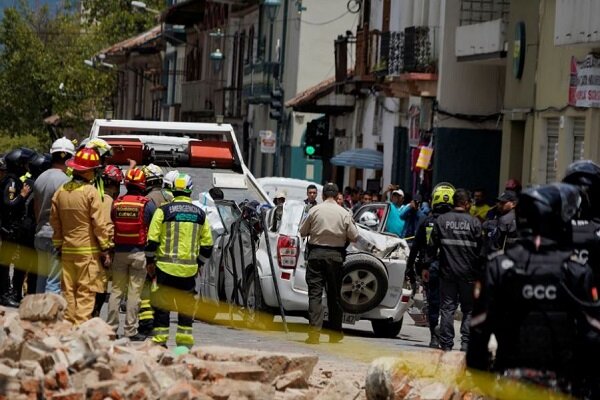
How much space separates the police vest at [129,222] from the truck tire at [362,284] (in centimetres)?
370

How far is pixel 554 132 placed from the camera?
1146 inches

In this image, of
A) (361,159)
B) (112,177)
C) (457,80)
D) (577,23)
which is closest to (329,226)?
(112,177)

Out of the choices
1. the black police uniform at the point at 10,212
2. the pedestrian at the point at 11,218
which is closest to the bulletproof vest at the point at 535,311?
the pedestrian at the point at 11,218

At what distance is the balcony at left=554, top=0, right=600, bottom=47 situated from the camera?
25.3 metres

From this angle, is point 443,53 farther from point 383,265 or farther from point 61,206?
Result: point 61,206

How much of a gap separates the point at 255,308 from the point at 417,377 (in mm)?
7133

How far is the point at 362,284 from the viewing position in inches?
743

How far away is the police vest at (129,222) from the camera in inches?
614

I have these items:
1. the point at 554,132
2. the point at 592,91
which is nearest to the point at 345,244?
the point at 592,91

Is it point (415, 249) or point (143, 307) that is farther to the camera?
point (415, 249)

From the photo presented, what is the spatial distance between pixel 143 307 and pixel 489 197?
1996 cm

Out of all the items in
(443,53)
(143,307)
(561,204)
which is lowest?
(143,307)

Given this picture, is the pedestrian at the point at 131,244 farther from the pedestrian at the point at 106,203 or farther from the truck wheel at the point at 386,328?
the truck wheel at the point at 386,328

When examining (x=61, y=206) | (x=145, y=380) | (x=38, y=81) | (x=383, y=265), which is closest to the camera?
(x=145, y=380)
